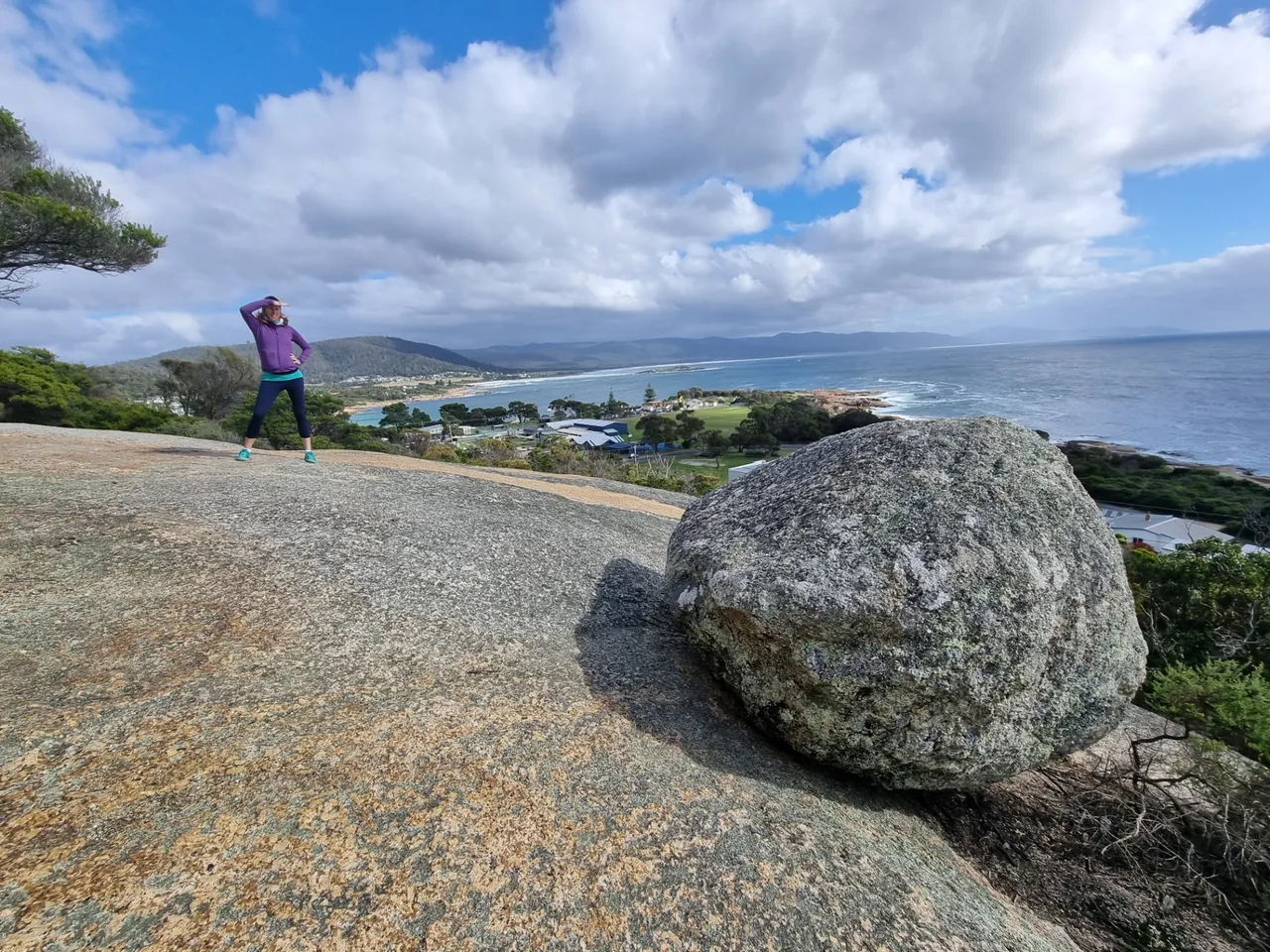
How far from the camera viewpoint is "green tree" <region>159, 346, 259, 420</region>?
4572 cm

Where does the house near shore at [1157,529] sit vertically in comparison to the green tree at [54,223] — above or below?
below

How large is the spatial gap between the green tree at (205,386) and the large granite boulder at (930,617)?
52694 mm

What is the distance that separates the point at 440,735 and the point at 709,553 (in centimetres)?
267

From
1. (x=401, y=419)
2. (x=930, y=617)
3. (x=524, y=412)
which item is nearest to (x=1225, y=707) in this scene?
(x=930, y=617)

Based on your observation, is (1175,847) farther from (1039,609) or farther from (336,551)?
(336,551)

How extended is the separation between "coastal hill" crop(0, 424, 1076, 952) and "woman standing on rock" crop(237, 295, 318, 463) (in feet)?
10.7

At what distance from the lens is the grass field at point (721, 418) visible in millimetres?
95438

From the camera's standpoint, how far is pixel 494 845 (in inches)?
133

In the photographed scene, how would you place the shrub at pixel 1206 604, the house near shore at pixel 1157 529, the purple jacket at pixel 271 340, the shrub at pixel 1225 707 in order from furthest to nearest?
the house near shore at pixel 1157 529 → the shrub at pixel 1206 604 → the purple jacket at pixel 271 340 → the shrub at pixel 1225 707

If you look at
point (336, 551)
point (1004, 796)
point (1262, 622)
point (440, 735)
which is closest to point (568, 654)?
point (440, 735)

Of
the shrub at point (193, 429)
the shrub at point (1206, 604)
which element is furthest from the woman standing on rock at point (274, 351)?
the shrub at point (193, 429)

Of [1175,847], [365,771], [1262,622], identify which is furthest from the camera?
[1262,622]

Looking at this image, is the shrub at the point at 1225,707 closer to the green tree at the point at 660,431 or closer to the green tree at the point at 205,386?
the green tree at the point at 205,386

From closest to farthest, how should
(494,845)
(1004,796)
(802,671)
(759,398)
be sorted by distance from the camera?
1. (494,845)
2. (802,671)
3. (1004,796)
4. (759,398)
